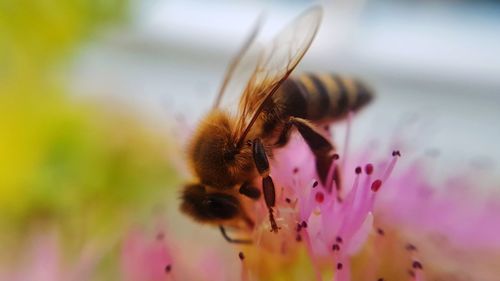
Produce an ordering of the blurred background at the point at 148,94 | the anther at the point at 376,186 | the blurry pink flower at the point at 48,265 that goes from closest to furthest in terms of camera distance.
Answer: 1. the anther at the point at 376,186
2. the blurry pink flower at the point at 48,265
3. the blurred background at the point at 148,94

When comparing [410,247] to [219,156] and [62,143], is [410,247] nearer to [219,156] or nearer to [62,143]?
[219,156]

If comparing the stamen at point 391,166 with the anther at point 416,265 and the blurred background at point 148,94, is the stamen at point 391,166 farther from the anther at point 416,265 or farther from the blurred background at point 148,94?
the blurred background at point 148,94

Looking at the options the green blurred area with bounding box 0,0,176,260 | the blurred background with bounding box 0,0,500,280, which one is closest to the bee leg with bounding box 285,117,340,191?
the blurred background with bounding box 0,0,500,280

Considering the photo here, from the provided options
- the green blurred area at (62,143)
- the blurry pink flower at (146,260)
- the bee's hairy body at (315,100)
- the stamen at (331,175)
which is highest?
the bee's hairy body at (315,100)

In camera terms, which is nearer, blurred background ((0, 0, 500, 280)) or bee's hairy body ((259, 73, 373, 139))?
bee's hairy body ((259, 73, 373, 139))

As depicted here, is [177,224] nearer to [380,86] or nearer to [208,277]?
[208,277]

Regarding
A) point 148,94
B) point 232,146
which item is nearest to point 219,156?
point 232,146

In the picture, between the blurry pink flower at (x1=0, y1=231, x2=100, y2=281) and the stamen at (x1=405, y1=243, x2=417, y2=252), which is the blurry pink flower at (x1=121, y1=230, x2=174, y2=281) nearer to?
the blurry pink flower at (x1=0, y1=231, x2=100, y2=281)

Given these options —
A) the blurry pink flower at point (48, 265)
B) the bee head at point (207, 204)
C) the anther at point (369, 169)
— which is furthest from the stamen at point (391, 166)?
the blurry pink flower at point (48, 265)
